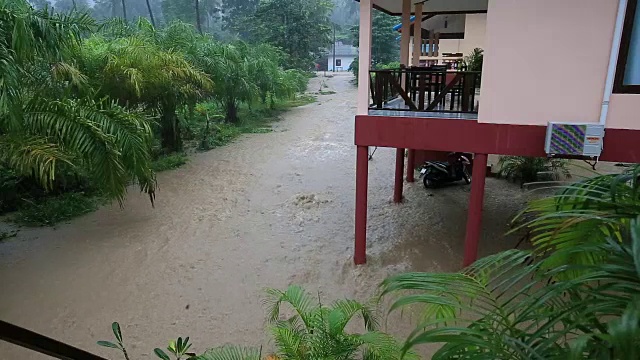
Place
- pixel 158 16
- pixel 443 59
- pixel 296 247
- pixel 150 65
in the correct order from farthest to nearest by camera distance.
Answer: pixel 158 16, pixel 443 59, pixel 150 65, pixel 296 247

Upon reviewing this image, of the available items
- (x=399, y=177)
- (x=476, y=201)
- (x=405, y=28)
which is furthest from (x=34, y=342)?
(x=399, y=177)

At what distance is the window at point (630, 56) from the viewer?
450 centimetres

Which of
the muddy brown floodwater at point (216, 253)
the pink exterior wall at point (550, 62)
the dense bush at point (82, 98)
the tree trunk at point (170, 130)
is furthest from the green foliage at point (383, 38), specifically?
the pink exterior wall at point (550, 62)

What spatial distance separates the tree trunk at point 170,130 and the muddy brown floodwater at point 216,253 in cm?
251

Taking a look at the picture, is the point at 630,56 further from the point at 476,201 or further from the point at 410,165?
the point at 410,165

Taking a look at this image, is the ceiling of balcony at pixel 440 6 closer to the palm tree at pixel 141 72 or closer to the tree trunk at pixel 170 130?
the palm tree at pixel 141 72

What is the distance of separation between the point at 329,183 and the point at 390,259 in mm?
4571

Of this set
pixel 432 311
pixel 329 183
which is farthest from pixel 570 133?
pixel 329 183

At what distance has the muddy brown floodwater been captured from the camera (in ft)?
17.5

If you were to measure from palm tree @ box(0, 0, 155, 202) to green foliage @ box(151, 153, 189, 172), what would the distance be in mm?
5411

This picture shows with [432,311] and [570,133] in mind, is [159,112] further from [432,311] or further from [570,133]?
[432,311]

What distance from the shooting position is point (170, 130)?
13.7 metres

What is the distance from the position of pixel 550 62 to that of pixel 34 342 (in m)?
5.31

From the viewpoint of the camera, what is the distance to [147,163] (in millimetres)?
6660
